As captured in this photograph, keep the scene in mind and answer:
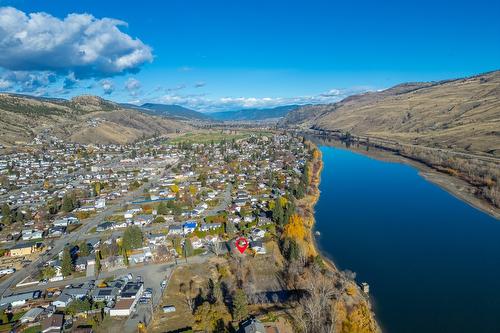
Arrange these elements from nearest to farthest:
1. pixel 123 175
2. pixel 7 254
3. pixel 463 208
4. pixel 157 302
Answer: pixel 157 302, pixel 7 254, pixel 463 208, pixel 123 175

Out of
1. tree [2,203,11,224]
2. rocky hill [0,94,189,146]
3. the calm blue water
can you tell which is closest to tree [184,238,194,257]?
the calm blue water

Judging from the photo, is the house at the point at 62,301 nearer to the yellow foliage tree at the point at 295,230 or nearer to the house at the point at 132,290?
the house at the point at 132,290

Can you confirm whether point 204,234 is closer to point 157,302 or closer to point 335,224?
point 157,302

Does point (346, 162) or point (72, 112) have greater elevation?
point (72, 112)

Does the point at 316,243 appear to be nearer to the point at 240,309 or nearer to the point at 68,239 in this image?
the point at 240,309

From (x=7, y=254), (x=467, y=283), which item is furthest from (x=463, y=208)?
(x=7, y=254)

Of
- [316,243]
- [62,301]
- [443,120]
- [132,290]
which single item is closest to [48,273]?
[62,301]

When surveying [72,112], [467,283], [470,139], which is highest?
[72,112]

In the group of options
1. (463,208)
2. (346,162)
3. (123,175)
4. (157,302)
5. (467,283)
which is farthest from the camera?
(346,162)
